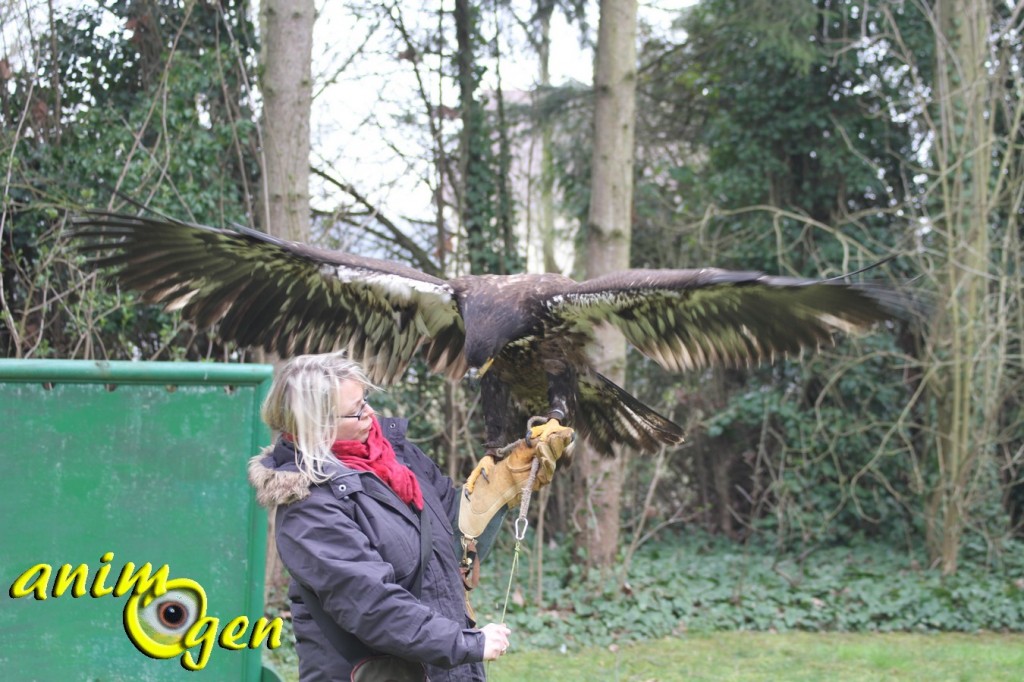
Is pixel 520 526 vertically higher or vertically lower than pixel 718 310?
lower

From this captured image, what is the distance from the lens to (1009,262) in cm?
853

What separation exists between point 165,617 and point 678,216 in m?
8.75

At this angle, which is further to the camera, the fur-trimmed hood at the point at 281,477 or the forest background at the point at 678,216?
the forest background at the point at 678,216

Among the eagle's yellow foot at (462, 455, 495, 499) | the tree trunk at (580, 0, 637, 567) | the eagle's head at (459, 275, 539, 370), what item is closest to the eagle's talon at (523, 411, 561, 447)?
the eagle's yellow foot at (462, 455, 495, 499)

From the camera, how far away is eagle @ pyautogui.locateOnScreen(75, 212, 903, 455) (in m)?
3.72

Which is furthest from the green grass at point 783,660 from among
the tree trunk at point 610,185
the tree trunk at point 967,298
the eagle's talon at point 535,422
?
the eagle's talon at point 535,422

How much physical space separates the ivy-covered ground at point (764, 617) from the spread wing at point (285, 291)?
193 centimetres

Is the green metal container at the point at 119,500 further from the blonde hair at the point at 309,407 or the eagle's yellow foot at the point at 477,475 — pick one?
the eagle's yellow foot at the point at 477,475

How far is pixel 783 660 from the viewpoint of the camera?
19.6ft

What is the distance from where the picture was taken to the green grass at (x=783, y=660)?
554cm

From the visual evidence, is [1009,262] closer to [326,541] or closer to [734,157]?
[734,157]

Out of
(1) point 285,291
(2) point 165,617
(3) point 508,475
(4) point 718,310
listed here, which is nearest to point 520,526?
(3) point 508,475

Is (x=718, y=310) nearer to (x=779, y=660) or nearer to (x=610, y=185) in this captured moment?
(x=779, y=660)

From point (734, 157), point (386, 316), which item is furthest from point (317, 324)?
point (734, 157)
